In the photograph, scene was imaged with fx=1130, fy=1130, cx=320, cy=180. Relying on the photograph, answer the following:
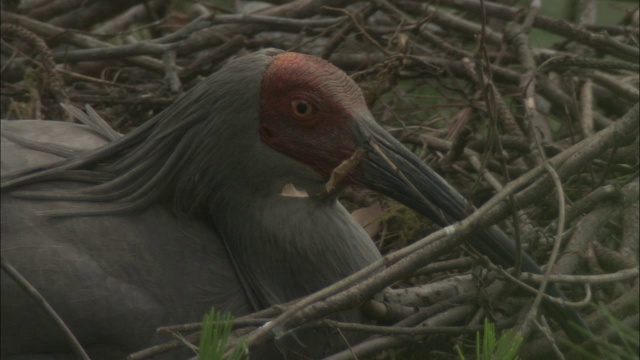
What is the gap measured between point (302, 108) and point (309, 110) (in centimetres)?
2

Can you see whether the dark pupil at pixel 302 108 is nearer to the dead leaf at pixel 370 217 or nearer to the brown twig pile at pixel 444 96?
the brown twig pile at pixel 444 96

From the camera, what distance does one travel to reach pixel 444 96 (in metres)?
4.28

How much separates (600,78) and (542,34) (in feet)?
2.45

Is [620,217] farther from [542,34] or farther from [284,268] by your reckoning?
[542,34]

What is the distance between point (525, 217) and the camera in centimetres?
352

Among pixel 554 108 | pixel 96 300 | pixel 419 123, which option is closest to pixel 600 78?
pixel 554 108

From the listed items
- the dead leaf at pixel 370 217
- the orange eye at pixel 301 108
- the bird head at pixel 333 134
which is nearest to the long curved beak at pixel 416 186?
the bird head at pixel 333 134

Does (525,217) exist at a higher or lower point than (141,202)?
lower

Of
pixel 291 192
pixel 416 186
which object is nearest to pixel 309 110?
pixel 291 192

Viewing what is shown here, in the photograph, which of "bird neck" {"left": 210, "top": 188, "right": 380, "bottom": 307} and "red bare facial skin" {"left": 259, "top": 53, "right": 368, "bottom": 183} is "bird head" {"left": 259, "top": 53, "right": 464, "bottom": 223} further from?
"bird neck" {"left": 210, "top": 188, "right": 380, "bottom": 307}

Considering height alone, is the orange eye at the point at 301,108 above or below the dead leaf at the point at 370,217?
above

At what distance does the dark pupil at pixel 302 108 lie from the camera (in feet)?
10.5

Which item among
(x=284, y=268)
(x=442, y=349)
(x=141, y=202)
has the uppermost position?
(x=141, y=202)

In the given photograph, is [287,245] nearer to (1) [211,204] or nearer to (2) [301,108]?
(1) [211,204]
